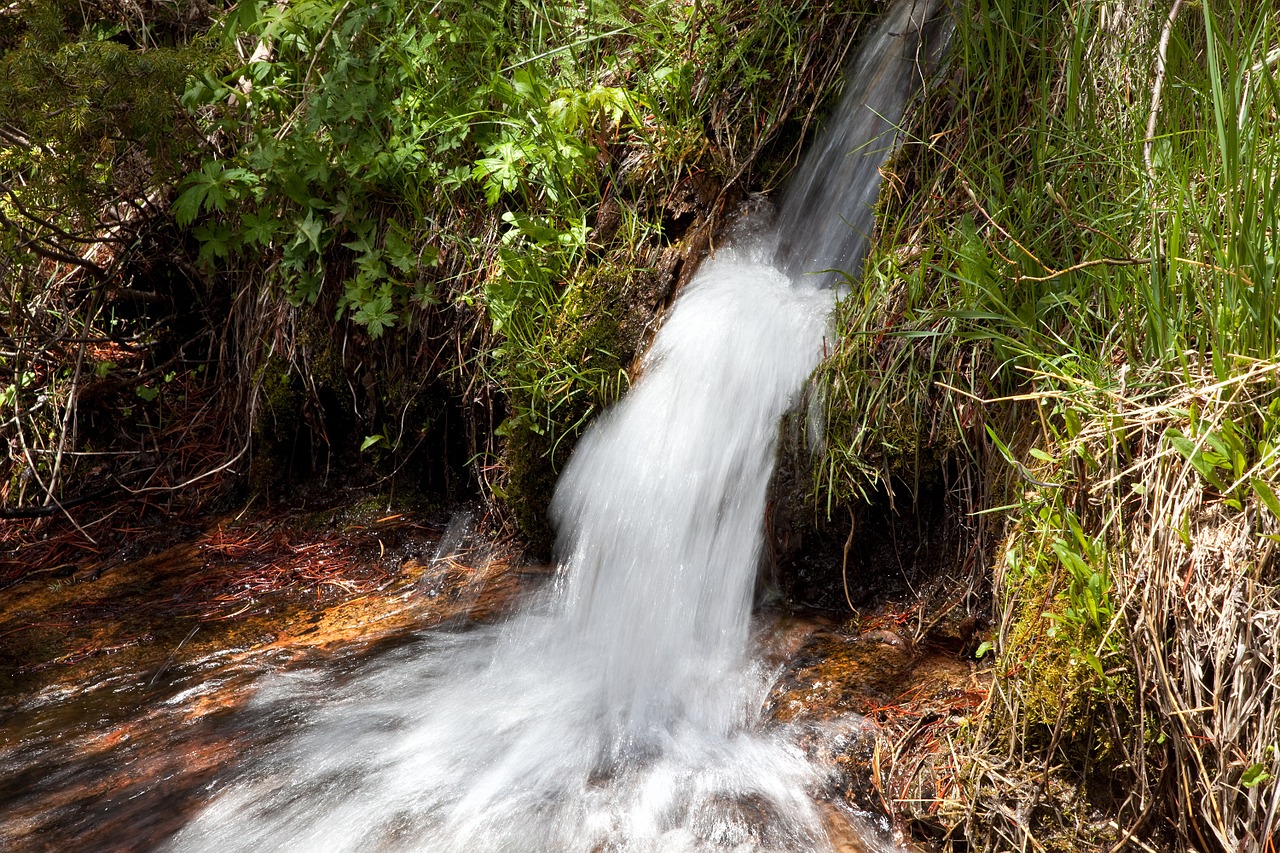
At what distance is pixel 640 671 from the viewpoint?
272 cm

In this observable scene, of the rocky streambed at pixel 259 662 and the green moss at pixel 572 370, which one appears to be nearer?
the rocky streambed at pixel 259 662

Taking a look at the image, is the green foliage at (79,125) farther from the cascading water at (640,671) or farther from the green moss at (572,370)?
the cascading water at (640,671)

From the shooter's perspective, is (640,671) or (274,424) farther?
(274,424)

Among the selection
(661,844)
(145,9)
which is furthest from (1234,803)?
(145,9)

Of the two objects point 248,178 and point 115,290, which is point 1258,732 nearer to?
point 248,178

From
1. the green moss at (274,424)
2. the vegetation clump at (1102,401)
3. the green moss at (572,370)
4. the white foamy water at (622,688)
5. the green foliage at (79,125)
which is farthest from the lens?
the green moss at (274,424)

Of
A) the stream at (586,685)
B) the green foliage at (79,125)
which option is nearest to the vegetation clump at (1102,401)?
the stream at (586,685)

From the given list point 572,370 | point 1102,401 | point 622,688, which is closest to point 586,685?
point 622,688

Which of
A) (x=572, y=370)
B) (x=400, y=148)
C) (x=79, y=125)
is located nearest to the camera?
(x=572, y=370)

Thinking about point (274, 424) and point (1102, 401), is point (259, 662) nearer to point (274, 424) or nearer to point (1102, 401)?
point (274, 424)

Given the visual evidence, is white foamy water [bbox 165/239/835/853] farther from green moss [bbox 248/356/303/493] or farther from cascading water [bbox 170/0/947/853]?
green moss [bbox 248/356/303/493]

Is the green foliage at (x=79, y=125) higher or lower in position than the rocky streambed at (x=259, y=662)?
higher

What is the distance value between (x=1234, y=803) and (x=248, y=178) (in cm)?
372

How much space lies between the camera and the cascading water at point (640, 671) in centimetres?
216
